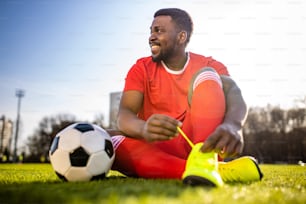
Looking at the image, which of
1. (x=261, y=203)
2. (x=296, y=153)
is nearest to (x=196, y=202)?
(x=261, y=203)

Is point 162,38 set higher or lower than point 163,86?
higher

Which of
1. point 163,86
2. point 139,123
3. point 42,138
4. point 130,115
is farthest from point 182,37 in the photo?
point 42,138

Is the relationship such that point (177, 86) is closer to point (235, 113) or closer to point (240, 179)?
point (235, 113)

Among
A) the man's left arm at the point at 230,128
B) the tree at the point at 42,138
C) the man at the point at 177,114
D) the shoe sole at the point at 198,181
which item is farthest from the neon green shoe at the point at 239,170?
the tree at the point at 42,138

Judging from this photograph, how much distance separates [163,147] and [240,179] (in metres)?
0.68

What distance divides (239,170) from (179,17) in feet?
5.00

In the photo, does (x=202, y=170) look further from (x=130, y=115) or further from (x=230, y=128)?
(x=130, y=115)

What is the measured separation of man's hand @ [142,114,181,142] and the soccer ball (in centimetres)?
68

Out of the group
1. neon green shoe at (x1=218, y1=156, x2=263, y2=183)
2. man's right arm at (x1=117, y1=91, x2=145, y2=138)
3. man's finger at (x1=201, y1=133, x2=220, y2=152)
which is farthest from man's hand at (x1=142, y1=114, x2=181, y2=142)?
neon green shoe at (x1=218, y1=156, x2=263, y2=183)

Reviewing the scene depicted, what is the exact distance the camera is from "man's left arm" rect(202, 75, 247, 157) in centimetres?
197

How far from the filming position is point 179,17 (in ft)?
10.2

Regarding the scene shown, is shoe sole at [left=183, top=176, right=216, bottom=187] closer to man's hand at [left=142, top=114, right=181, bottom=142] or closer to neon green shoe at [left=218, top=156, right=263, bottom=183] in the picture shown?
man's hand at [left=142, top=114, right=181, bottom=142]

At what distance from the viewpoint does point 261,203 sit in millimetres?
1454

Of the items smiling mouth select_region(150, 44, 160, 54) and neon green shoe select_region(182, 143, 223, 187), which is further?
smiling mouth select_region(150, 44, 160, 54)
